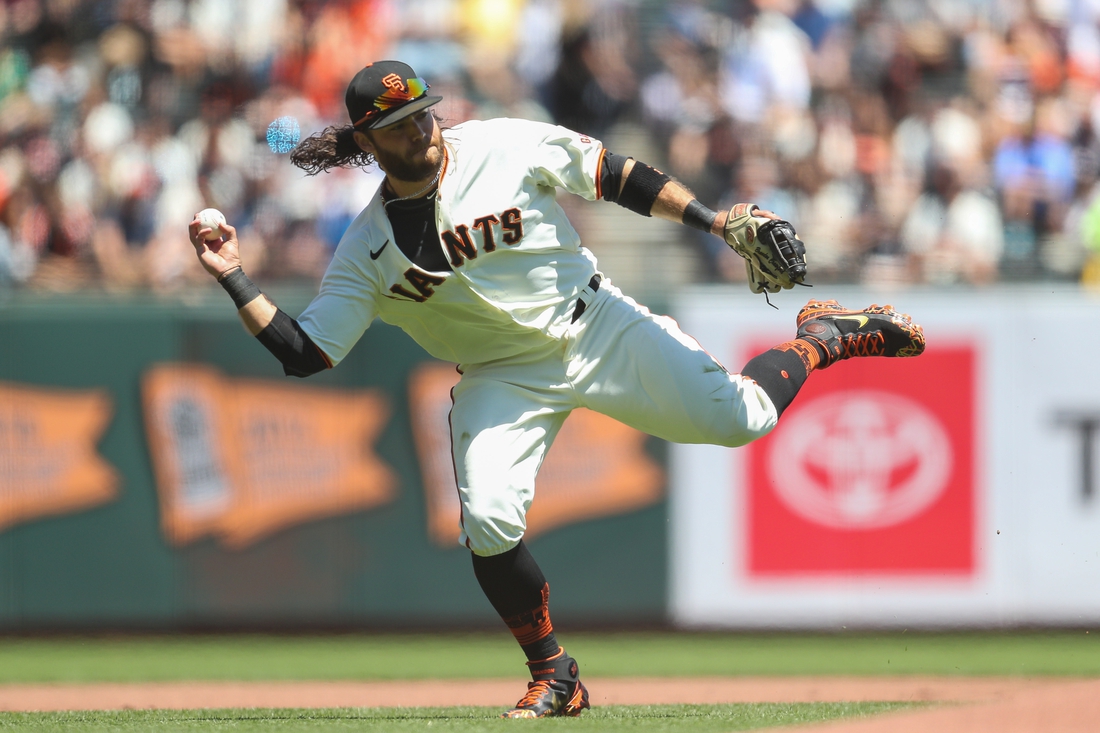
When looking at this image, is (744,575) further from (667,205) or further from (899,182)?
(667,205)

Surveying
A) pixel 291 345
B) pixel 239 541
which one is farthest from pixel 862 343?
pixel 239 541

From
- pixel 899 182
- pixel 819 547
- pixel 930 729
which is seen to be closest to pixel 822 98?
pixel 899 182

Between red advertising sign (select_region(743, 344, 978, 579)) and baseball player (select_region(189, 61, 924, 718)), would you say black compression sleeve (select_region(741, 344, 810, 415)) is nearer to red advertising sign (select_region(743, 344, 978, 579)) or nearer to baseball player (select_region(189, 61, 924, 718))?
baseball player (select_region(189, 61, 924, 718))

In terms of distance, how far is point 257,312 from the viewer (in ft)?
15.0

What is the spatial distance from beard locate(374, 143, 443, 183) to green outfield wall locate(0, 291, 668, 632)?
12.0ft

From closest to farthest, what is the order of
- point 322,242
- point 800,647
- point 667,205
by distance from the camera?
point 667,205
point 800,647
point 322,242

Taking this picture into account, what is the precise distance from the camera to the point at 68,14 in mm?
10742

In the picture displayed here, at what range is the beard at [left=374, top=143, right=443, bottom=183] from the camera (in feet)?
15.2

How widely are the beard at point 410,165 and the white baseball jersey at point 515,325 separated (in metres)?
0.09

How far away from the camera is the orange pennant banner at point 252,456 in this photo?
8133 mm

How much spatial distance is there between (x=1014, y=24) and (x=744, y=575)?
485cm

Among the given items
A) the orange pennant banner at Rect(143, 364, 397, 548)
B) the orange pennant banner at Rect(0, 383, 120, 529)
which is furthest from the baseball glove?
the orange pennant banner at Rect(0, 383, 120, 529)

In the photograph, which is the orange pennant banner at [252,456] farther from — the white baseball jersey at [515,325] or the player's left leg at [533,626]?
the player's left leg at [533,626]

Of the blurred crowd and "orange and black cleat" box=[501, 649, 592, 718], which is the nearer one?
"orange and black cleat" box=[501, 649, 592, 718]
